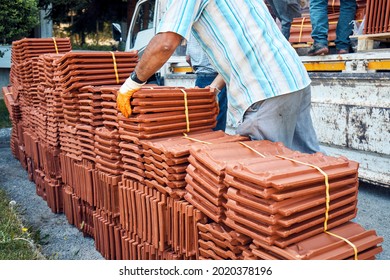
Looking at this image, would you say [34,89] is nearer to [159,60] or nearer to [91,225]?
[91,225]

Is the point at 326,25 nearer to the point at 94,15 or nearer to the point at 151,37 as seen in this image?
the point at 151,37

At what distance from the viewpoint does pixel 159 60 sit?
9.77ft

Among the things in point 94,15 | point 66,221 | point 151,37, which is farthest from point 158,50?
point 94,15

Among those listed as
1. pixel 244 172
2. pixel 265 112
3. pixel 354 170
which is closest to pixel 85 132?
pixel 265 112

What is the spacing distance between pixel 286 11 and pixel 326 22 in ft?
5.65

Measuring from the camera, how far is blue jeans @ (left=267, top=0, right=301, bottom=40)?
7.14 m

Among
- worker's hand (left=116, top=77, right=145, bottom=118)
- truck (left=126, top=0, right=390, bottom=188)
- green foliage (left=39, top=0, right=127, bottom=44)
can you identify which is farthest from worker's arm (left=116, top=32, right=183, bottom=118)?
green foliage (left=39, top=0, right=127, bottom=44)

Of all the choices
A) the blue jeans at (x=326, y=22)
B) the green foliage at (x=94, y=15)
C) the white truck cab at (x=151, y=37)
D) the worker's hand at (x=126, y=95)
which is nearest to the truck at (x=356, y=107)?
the blue jeans at (x=326, y=22)

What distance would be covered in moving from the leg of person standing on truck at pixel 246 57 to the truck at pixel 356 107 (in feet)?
6.11

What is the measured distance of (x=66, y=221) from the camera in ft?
16.6

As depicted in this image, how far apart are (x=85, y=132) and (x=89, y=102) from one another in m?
0.34

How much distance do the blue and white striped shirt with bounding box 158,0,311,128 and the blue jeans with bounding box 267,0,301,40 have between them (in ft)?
14.0

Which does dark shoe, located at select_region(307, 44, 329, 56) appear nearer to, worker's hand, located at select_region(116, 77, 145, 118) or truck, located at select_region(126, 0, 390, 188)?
truck, located at select_region(126, 0, 390, 188)

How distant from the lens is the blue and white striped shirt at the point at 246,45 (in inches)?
115
